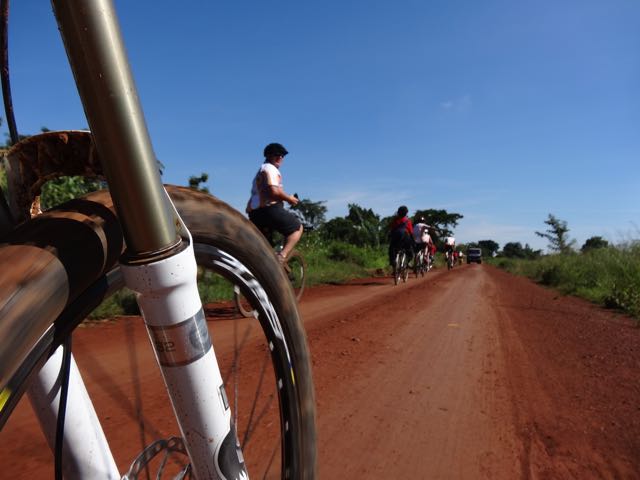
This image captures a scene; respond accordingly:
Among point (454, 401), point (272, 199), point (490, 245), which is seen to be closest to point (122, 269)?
point (454, 401)

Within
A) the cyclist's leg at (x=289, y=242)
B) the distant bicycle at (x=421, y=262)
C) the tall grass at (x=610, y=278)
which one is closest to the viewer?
the cyclist's leg at (x=289, y=242)

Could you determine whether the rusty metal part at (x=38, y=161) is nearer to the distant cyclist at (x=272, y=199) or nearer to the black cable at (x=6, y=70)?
the black cable at (x=6, y=70)

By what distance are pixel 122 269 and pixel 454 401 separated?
225cm

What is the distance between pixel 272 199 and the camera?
17.7 feet

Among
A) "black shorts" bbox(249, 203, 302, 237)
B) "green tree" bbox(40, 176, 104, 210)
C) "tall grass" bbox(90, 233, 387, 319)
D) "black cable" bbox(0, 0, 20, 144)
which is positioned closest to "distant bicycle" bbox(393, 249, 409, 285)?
"tall grass" bbox(90, 233, 387, 319)

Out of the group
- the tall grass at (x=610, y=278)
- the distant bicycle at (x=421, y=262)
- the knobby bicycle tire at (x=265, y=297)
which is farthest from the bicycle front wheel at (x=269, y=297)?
the distant bicycle at (x=421, y=262)

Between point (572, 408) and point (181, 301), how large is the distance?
2466 mm

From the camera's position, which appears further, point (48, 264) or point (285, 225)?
point (285, 225)

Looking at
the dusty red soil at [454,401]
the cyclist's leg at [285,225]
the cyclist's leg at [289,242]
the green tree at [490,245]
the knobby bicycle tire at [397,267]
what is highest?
the cyclist's leg at [285,225]

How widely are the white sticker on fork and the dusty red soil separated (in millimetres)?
1203

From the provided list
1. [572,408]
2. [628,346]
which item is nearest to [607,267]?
[628,346]

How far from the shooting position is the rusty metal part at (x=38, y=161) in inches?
29.0

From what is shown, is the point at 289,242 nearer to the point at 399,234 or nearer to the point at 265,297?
the point at 265,297

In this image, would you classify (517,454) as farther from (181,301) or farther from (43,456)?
(43,456)
